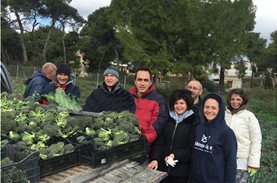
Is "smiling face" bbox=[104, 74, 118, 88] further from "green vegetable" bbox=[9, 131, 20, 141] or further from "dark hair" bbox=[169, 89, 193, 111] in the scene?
"green vegetable" bbox=[9, 131, 20, 141]

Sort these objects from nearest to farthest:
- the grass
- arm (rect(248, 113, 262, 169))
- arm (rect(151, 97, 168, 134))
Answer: arm (rect(151, 97, 168, 134)) → arm (rect(248, 113, 262, 169)) → the grass

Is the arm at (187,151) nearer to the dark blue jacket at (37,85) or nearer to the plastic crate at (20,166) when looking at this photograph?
the plastic crate at (20,166)

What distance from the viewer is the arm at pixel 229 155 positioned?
3.42 metres

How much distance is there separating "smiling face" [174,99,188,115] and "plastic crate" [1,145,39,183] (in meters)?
1.66

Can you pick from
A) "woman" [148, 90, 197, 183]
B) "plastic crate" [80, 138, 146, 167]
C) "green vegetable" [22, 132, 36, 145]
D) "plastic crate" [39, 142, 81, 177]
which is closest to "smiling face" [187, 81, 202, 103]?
"woman" [148, 90, 197, 183]

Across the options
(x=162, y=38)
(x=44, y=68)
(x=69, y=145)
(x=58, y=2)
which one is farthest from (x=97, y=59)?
(x=69, y=145)

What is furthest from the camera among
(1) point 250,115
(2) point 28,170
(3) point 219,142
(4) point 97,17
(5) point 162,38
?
(4) point 97,17

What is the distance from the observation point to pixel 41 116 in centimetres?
311

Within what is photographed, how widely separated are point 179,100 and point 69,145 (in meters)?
1.32

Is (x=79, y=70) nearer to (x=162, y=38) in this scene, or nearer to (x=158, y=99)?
(x=162, y=38)

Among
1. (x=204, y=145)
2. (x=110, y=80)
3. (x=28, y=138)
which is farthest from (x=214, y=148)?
(x=28, y=138)

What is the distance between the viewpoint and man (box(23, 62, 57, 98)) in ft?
14.7

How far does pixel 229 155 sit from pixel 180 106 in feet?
2.08

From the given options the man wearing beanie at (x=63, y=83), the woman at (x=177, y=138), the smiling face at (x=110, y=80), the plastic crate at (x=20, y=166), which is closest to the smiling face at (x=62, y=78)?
the man wearing beanie at (x=63, y=83)
